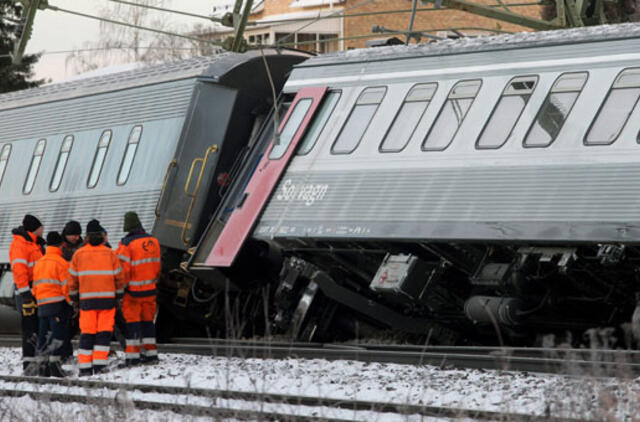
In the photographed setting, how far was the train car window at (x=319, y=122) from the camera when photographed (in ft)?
48.1

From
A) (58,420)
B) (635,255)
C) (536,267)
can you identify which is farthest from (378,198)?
(58,420)

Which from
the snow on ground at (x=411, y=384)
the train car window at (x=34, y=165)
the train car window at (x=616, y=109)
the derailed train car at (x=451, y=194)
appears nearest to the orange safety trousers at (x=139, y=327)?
the snow on ground at (x=411, y=384)

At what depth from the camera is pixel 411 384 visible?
10.9 meters

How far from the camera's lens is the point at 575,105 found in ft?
40.0

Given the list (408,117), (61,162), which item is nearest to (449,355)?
(408,117)

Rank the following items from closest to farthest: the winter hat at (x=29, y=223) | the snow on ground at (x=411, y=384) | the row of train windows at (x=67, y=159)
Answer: the snow on ground at (x=411, y=384) → the winter hat at (x=29, y=223) → the row of train windows at (x=67, y=159)

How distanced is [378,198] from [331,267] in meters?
1.73

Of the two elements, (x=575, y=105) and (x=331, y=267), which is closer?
(x=575, y=105)

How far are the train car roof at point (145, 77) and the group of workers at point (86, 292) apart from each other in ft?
10.4

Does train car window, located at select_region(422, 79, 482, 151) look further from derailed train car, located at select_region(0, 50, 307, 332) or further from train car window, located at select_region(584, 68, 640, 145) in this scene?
derailed train car, located at select_region(0, 50, 307, 332)

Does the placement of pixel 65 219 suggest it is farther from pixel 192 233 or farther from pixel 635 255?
pixel 635 255

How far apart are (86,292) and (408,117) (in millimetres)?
4056

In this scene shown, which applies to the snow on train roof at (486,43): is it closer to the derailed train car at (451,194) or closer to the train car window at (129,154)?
the derailed train car at (451,194)

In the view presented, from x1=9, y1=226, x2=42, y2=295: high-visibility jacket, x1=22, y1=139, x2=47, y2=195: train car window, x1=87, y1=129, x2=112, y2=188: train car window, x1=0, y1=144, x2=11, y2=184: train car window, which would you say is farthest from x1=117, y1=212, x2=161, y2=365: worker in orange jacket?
x1=0, y1=144, x2=11, y2=184: train car window
